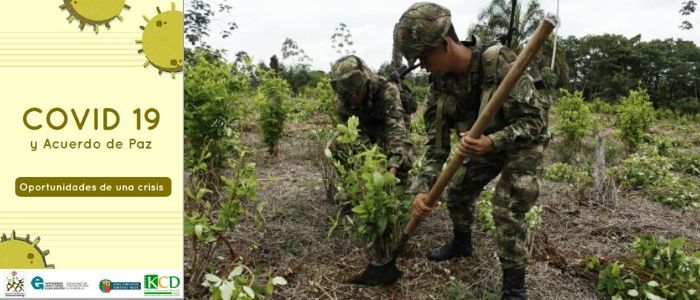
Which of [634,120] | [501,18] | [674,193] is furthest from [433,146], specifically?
[501,18]

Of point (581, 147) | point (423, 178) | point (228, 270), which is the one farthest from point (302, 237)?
point (581, 147)

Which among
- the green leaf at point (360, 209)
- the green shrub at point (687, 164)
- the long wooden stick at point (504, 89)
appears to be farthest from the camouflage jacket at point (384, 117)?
the green shrub at point (687, 164)

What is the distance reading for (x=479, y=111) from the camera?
2938 millimetres

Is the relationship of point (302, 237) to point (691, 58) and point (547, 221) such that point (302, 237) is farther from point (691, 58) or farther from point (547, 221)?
point (691, 58)

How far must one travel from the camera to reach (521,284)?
285 centimetres

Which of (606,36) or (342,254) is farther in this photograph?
(606,36)

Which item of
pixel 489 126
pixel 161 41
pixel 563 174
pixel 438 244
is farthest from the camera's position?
pixel 563 174

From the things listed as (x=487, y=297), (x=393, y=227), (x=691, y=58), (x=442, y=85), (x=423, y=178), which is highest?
(x=691, y=58)

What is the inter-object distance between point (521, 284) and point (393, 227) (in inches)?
31.0

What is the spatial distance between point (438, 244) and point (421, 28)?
70.6 inches

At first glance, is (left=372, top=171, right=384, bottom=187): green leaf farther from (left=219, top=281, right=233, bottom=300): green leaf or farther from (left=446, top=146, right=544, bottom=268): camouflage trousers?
(left=219, top=281, right=233, bottom=300): green leaf

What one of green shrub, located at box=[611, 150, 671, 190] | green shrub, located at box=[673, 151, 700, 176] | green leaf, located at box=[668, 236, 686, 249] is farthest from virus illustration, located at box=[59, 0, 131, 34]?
green shrub, located at box=[673, 151, 700, 176]

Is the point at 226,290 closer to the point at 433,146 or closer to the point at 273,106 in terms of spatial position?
the point at 433,146

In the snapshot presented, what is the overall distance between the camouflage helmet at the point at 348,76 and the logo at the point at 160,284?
7.44ft
